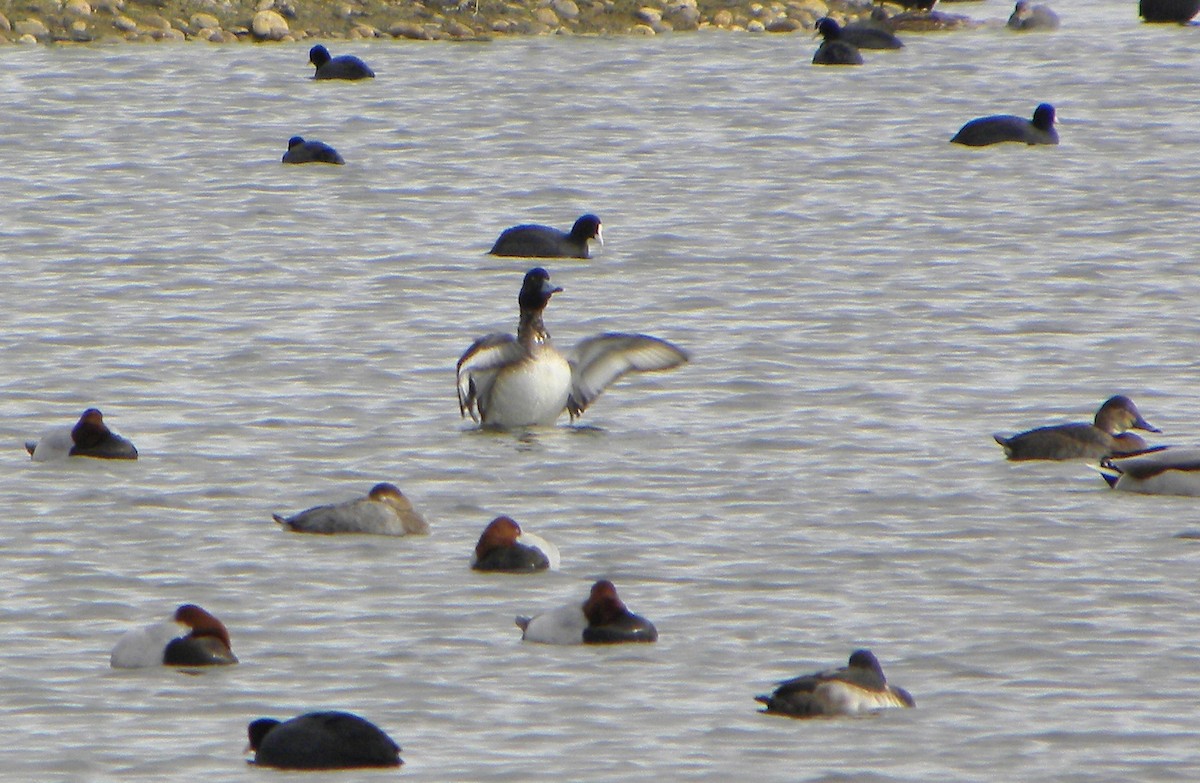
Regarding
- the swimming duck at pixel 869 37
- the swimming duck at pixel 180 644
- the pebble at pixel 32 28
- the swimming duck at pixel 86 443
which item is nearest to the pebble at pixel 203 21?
the pebble at pixel 32 28

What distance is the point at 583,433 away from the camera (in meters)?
17.4

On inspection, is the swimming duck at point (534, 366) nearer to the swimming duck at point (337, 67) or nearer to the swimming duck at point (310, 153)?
the swimming duck at point (310, 153)

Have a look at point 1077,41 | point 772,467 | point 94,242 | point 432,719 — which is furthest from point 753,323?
point 1077,41

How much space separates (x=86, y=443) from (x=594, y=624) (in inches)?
204

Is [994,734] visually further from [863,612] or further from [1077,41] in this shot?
[1077,41]

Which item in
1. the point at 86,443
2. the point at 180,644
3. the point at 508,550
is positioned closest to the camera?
the point at 180,644

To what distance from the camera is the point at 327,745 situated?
9750 mm

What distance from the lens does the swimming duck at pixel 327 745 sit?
972 centimetres

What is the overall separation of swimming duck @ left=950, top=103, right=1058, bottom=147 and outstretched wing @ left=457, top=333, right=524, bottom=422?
17.4m

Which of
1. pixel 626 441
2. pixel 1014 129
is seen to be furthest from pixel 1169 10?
pixel 626 441

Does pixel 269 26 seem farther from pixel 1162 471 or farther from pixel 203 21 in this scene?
pixel 1162 471

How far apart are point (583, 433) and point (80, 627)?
579cm

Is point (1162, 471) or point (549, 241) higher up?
point (1162, 471)

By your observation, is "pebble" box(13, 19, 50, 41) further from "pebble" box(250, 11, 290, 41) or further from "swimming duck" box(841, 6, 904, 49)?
"swimming duck" box(841, 6, 904, 49)
